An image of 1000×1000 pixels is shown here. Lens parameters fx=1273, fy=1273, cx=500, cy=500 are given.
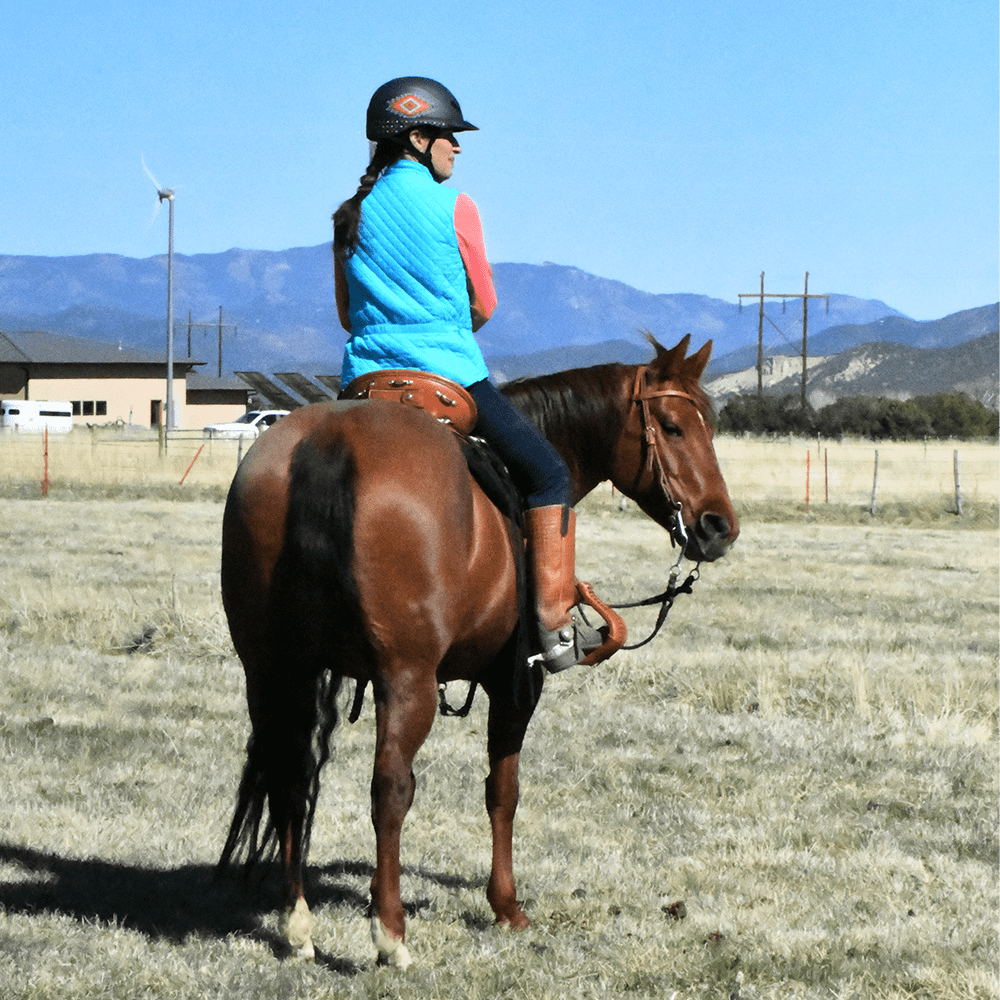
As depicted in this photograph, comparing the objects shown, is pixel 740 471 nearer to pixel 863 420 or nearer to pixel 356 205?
pixel 356 205

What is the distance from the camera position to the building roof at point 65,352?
7138 centimetres

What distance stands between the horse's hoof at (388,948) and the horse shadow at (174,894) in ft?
0.74

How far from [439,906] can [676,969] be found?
1066 mm

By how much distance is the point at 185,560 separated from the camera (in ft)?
55.2

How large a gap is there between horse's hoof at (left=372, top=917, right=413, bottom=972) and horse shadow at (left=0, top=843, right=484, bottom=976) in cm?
22

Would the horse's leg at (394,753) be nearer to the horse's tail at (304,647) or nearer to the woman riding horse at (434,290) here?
the horse's tail at (304,647)

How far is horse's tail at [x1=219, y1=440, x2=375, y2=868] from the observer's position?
3877 mm

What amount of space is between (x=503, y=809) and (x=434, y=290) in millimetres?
2000

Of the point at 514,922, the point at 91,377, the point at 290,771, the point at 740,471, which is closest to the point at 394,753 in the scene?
the point at 290,771

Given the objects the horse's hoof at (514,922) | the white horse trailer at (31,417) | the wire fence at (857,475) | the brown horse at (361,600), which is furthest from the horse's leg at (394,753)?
the white horse trailer at (31,417)

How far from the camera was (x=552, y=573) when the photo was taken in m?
4.38

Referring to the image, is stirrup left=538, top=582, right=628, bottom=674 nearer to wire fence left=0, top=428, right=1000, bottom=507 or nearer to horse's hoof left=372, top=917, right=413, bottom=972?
horse's hoof left=372, top=917, right=413, bottom=972

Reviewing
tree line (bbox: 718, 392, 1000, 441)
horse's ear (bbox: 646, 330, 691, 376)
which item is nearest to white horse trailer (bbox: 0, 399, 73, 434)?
tree line (bbox: 718, 392, 1000, 441)

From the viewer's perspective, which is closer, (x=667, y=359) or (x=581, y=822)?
(x=667, y=359)
